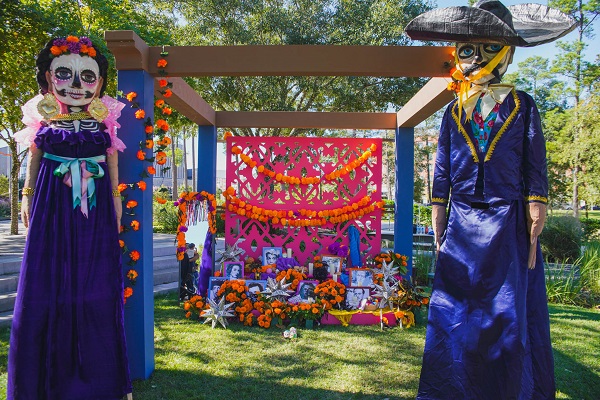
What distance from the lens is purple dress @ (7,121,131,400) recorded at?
266cm

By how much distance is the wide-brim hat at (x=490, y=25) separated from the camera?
2.61 meters

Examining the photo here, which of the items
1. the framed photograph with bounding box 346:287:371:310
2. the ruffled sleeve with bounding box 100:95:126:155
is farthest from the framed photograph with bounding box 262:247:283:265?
the ruffled sleeve with bounding box 100:95:126:155

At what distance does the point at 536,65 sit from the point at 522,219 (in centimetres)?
2552

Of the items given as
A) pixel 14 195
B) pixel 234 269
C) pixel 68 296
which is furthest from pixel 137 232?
pixel 14 195

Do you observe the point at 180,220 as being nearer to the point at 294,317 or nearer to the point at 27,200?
the point at 294,317

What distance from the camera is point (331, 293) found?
5.10 meters

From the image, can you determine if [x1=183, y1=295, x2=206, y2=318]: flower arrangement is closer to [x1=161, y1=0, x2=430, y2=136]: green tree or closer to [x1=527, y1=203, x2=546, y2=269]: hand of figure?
[x1=527, y1=203, x2=546, y2=269]: hand of figure

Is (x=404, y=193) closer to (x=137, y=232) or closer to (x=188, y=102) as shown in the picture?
(x=188, y=102)

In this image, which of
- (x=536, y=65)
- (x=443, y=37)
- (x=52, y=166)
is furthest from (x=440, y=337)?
(x=536, y=65)

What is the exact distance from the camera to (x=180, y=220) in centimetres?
534

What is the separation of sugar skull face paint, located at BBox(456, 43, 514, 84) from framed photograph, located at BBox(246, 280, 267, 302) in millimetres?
3384

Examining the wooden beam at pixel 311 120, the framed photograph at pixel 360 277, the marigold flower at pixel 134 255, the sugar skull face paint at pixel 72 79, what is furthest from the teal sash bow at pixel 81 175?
the framed photograph at pixel 360 277

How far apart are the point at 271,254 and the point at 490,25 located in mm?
4038

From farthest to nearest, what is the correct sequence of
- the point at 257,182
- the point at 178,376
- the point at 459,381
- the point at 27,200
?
the point at 257,182 → the point at 178,376 → the point at 27,200 → the point at 459,381
